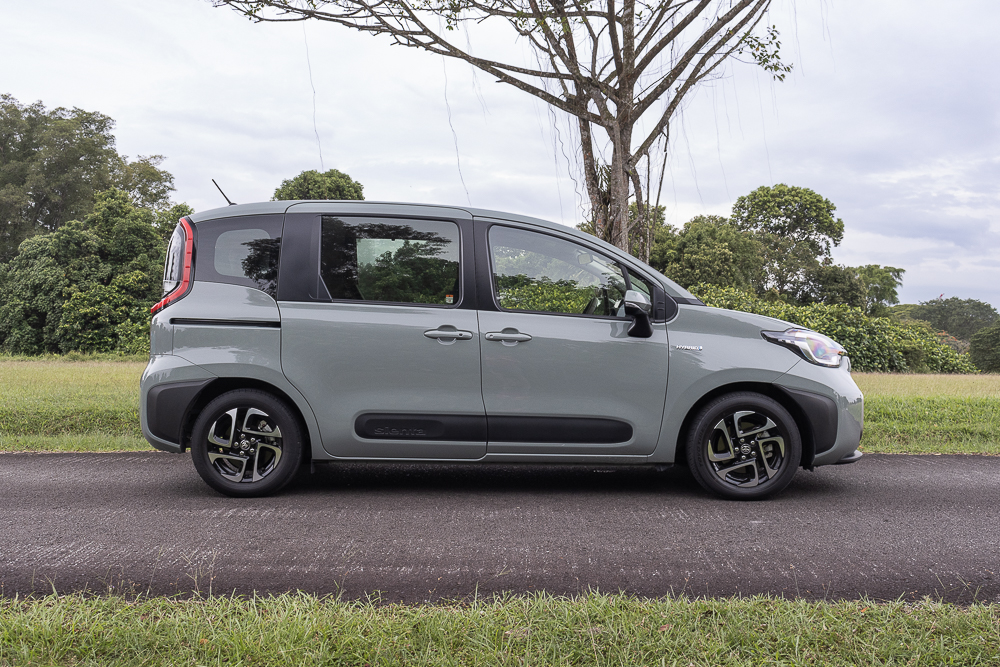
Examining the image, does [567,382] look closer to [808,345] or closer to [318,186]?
[808,345]

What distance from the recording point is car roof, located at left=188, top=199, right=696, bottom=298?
5.09m

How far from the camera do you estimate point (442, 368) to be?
15.9ft

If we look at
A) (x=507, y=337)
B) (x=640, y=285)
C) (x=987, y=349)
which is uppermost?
(x=640, y=285)

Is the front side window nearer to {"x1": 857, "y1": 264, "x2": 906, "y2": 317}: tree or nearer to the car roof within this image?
the car roof

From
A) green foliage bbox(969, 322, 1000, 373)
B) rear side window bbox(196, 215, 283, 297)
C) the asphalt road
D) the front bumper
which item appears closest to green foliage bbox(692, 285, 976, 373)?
the front bumper

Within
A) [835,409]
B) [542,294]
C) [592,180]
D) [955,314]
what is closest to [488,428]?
[542,294]

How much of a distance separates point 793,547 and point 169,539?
11.0ft

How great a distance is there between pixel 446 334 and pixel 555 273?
88cm

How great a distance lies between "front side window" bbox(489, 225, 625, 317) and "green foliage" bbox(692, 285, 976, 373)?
43.7 feet

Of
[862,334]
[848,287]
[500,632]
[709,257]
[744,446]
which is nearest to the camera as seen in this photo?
[500,632]

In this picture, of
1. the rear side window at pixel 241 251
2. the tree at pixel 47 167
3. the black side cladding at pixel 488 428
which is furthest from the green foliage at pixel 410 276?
the tree at pixel 47 167

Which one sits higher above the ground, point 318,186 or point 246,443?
point 318,186

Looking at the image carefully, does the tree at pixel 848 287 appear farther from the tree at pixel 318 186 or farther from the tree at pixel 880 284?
the tree at pixel 318 186

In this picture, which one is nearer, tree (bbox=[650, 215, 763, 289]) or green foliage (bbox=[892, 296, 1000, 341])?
tree (bbox=[650, 215, 763, 289])
